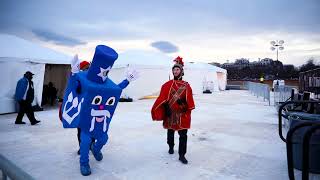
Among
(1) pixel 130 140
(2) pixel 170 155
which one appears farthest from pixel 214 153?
(1) pixel 130 140

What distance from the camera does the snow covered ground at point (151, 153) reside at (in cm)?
374

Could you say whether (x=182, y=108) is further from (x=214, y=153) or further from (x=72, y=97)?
(x=72, y=97)

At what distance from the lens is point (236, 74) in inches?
2334

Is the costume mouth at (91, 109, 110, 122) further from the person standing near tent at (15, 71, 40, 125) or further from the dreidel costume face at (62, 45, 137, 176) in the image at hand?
the person standing near tent at (15, 71, 40, 125)

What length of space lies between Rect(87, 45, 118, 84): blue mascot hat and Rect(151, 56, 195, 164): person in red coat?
42.3 inches

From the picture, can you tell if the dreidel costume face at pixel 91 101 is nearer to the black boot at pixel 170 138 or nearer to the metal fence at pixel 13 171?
the black boot at pixel 170 138

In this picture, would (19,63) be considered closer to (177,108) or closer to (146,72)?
(146,72)

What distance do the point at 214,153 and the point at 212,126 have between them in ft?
8.49

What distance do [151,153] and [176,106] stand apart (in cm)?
105

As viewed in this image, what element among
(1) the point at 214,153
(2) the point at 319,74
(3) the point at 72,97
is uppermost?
(2) the point at 319,74

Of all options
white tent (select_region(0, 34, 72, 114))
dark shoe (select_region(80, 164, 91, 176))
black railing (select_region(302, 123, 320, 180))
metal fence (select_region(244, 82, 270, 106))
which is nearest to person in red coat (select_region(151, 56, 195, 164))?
dark shoe (select_region(80, 164, 91, 176))

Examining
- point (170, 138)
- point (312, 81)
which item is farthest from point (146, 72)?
point (170, 138)

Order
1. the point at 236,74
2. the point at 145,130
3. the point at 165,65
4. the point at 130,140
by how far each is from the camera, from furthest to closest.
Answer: the point at 236,74, the point at 165,65, the point at 145,130, the point at 130,140

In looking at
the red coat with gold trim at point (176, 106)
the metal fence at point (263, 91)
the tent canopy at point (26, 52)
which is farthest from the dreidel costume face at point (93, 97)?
the metal fence at point (263, 91)
